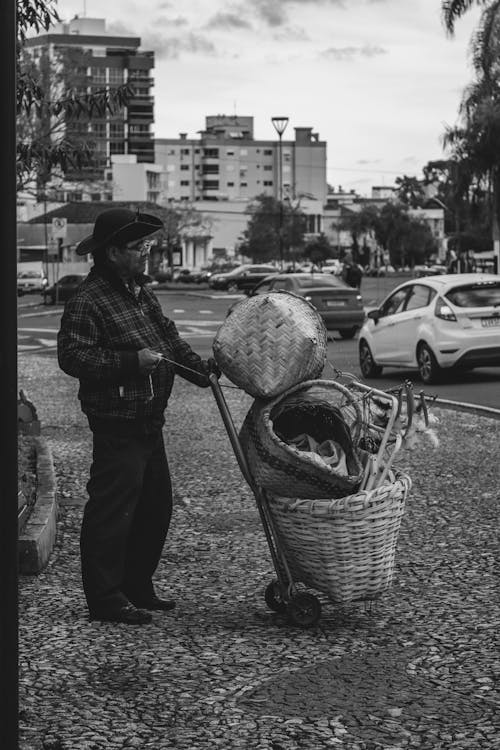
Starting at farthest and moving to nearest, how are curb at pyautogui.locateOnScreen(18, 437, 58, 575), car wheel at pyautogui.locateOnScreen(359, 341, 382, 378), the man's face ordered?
car wheel at pyautogui.locateOnScreen(359, 341, 382, 378), curb at pyautogui.locateOnScreen(18, 437, 58, 575), the man's face

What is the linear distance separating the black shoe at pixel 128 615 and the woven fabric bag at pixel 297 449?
28.8 inches

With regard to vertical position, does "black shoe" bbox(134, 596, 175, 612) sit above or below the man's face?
below

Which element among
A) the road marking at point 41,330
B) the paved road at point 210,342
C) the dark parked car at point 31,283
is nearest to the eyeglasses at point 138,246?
the paved road at point 210,342

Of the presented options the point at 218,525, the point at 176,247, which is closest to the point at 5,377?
the point at 218,525

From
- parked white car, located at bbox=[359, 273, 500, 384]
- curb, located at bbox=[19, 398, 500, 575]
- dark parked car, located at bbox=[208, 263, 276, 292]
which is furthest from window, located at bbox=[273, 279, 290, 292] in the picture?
dark parked car, located at bbox=[208, 263, 276, 292]

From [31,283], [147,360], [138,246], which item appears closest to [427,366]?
[138,246]

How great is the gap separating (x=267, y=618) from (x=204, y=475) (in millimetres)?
4508

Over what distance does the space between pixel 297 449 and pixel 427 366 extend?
14.2 metres

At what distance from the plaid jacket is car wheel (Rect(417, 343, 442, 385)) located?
1371 cm

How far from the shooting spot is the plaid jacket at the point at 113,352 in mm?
5953

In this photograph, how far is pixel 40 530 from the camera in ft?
23.9

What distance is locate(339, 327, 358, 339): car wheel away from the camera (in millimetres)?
32375

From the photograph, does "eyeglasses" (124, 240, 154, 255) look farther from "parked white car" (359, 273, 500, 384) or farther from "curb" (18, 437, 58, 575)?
"parked white car" (359, 273, 500, 384)

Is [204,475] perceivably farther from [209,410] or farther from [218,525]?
[209,410]
